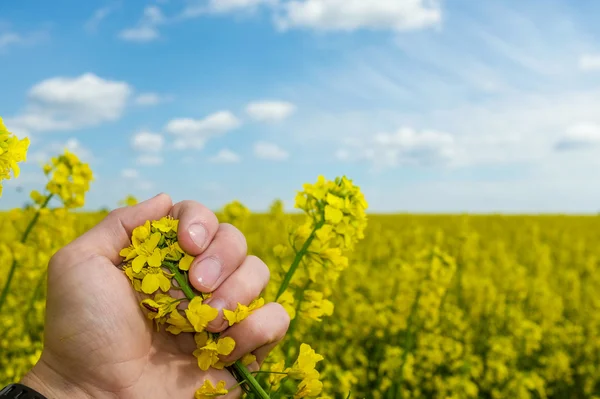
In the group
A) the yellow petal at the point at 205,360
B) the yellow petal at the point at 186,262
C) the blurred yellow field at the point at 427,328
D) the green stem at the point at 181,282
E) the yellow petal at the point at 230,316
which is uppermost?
the yellow petal at the point at 186,262

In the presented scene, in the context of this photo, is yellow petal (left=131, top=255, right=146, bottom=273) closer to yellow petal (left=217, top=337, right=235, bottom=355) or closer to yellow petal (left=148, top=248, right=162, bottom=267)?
yellow petal (left=148, top=248, right=162, bottom=267)

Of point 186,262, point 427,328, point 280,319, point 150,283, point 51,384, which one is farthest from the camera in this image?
point 427,328

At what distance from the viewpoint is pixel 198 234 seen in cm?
139

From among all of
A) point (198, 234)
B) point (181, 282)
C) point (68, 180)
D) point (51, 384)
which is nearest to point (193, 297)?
point (181, 282)

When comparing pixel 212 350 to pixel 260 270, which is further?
pixel 260 270

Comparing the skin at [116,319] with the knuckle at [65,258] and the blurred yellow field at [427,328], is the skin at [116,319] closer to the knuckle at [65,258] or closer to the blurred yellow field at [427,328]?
the knuckle at [65,258]

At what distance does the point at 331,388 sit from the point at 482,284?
342 centimetres

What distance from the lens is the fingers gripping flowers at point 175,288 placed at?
4.00ft

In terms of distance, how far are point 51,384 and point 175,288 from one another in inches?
21.8

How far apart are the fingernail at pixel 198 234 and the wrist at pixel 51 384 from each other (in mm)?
546

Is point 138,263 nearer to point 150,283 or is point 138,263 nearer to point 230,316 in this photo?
point 150,283

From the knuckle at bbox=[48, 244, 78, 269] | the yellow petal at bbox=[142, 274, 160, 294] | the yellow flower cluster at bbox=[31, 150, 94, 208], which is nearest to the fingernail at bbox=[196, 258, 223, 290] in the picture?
the yellow petal at bbox=[142, 274, 160, 294]

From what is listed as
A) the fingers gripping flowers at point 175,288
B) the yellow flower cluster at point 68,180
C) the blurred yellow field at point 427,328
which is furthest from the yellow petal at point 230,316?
the yellow flower cluster at point 68,180

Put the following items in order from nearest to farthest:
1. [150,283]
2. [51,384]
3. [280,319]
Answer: [150,283] < [280,319] < [51,384]
